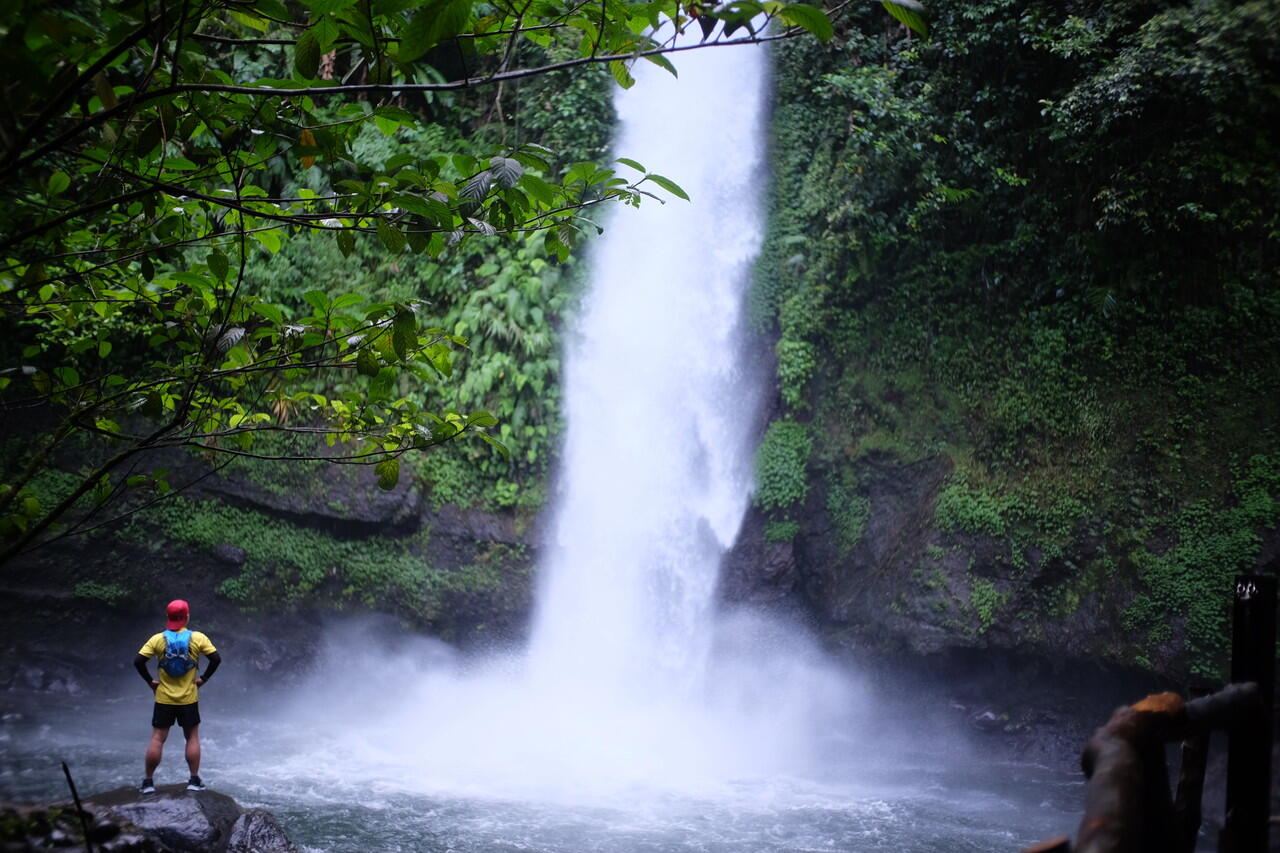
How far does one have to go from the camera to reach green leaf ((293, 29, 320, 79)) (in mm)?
2053

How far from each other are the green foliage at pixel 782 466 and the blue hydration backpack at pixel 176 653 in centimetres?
684

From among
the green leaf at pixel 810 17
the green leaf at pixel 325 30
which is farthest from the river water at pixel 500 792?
the green leaf at pixel 810 17

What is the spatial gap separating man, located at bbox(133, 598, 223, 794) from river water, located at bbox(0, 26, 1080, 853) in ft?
4.43

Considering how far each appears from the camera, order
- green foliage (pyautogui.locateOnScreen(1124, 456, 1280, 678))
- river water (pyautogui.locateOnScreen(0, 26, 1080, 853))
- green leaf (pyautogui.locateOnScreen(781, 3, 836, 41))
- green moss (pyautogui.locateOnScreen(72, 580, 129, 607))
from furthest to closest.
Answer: green moss (pyautogui.locateOnScreen(72, 580, 129, 607)) < green foliage (pyautogui.locateOnScreen(1124, 456, 1280, 678)) < river water (pyautogui.locateOnScreen(0, 26, 1080, 853)) < green leaf (pyautogui.locateOnScreen(781, 3, 836, 41))

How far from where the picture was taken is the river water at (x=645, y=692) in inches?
306

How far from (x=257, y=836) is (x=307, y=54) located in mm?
5567

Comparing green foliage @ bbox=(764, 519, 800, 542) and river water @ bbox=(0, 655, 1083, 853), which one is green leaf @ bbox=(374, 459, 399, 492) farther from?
green foliage @ bbox=(764, 519, 800, 542)

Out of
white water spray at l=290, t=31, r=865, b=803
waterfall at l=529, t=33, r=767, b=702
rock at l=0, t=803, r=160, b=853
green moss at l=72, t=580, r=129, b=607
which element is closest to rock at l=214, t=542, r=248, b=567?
green moss at l=72, t=580, r=129, b=607

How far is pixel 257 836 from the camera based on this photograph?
5840 millimetres

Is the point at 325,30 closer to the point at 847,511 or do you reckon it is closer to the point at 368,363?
the point at 368,363

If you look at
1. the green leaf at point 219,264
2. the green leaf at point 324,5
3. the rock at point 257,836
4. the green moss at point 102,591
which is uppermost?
the green leaf at point 324,5

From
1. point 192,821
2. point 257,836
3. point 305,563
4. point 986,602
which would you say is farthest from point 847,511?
point 192,821

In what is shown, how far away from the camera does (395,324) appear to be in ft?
8.48

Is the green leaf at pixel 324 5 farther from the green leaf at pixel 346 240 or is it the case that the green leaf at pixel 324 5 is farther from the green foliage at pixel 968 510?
the green foliage at pixel 968 510
